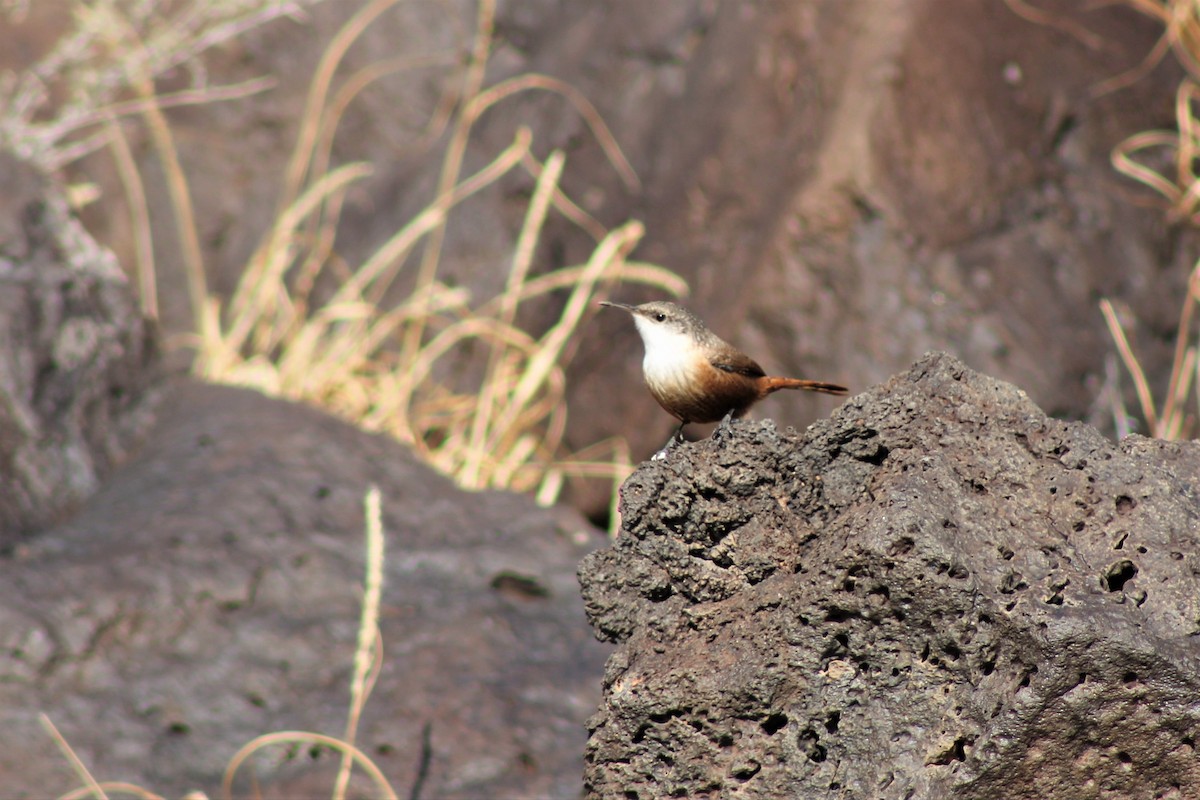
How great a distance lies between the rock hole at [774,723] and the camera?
7.16 feet

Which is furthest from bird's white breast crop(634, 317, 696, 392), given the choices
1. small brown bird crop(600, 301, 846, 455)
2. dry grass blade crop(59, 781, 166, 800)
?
dry grass blade crop(59, 781, 166, 800)

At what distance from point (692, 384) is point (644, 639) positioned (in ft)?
3.16

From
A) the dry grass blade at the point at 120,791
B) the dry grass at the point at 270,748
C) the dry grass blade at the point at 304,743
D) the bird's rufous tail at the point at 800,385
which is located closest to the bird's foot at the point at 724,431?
the bird's rufous tail at the point at 800,385

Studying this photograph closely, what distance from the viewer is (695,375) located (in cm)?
317

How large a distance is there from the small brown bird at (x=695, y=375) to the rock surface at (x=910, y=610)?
78 cm

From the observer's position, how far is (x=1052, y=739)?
6.76ft

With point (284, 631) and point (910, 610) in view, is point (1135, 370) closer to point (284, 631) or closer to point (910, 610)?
point (910, 610)

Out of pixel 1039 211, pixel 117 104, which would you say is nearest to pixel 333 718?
pixel 1039 211

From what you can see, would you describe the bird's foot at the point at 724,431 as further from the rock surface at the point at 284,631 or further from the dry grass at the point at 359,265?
the dry grass at the point at 359,265

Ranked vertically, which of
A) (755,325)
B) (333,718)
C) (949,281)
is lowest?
(333,718)

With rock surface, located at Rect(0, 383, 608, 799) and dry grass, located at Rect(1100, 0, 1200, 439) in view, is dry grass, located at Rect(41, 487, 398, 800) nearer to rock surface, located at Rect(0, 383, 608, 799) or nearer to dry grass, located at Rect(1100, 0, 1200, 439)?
rock surface, located at Rect(0, 383, 608, 799)

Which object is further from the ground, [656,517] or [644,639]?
[656,517]

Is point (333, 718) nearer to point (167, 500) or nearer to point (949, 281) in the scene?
point (167, 500)

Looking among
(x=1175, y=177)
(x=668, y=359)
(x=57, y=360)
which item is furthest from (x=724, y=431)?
(x=1175, y=177)
